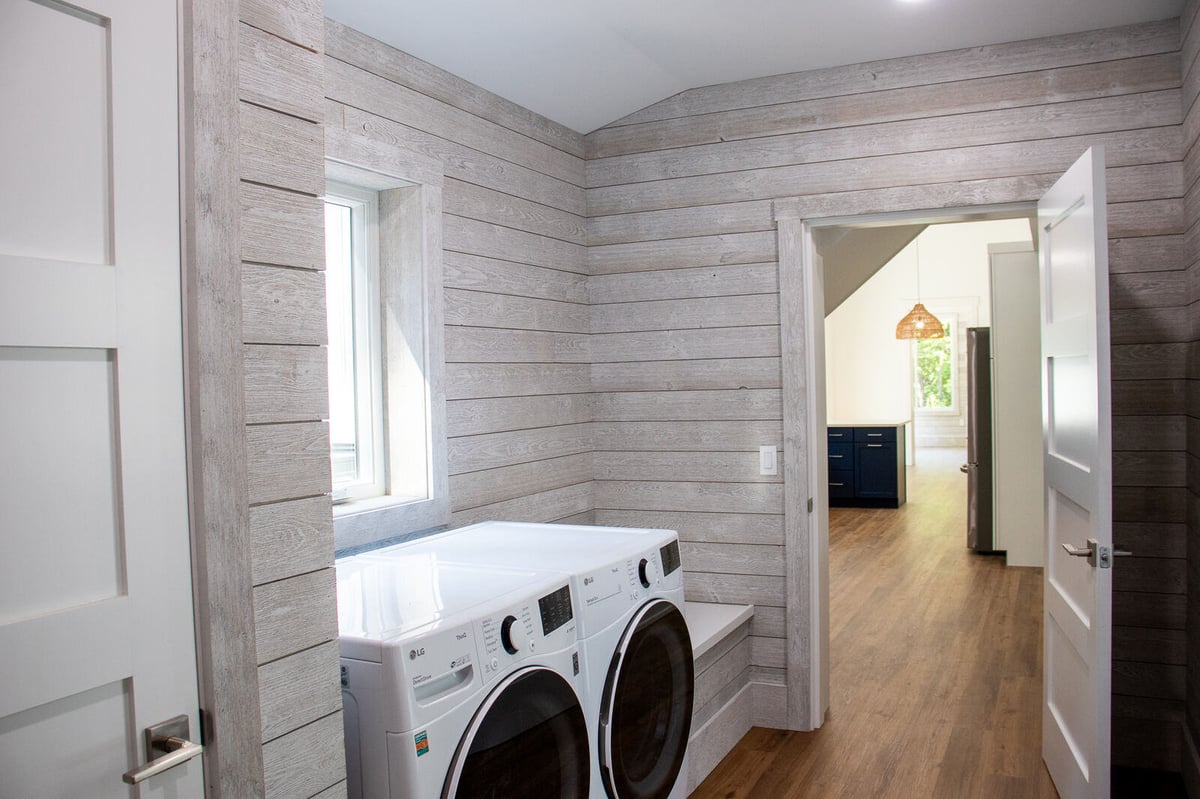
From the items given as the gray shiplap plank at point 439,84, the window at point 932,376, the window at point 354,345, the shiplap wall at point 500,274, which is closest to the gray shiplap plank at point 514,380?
the shiplap wall at point 500,274

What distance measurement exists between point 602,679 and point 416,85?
1.76 meters

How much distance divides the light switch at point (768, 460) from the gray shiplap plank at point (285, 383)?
86.7 inches

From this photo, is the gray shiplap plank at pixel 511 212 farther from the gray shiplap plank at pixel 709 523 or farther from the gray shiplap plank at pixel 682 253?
the gray shiplap plank at pixel 709 523

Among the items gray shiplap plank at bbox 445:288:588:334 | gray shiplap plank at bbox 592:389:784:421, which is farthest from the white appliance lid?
gray shiplap plank at bbox 592:389:784:421

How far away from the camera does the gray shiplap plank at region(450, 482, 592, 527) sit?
9.79ft

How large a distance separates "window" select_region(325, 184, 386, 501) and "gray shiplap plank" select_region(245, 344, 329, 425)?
125 cm

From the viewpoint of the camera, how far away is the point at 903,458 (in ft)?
28.2

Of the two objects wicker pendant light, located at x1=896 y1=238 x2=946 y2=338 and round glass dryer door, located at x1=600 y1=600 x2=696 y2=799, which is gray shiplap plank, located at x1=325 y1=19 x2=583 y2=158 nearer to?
round glass dryer door, located at x1=600 y1=600 x2=696 y2=799

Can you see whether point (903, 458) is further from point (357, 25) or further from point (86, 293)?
point (86, 293)

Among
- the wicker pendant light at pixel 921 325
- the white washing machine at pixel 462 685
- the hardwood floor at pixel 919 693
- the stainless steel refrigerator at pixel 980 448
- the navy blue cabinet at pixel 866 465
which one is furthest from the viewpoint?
the wicker pendant light at pixel 921 325

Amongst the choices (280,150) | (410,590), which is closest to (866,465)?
(410,590)

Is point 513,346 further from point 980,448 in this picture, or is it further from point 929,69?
point 980,448

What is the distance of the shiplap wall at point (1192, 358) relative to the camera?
262 centimetres

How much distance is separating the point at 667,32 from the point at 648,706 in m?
1.99
